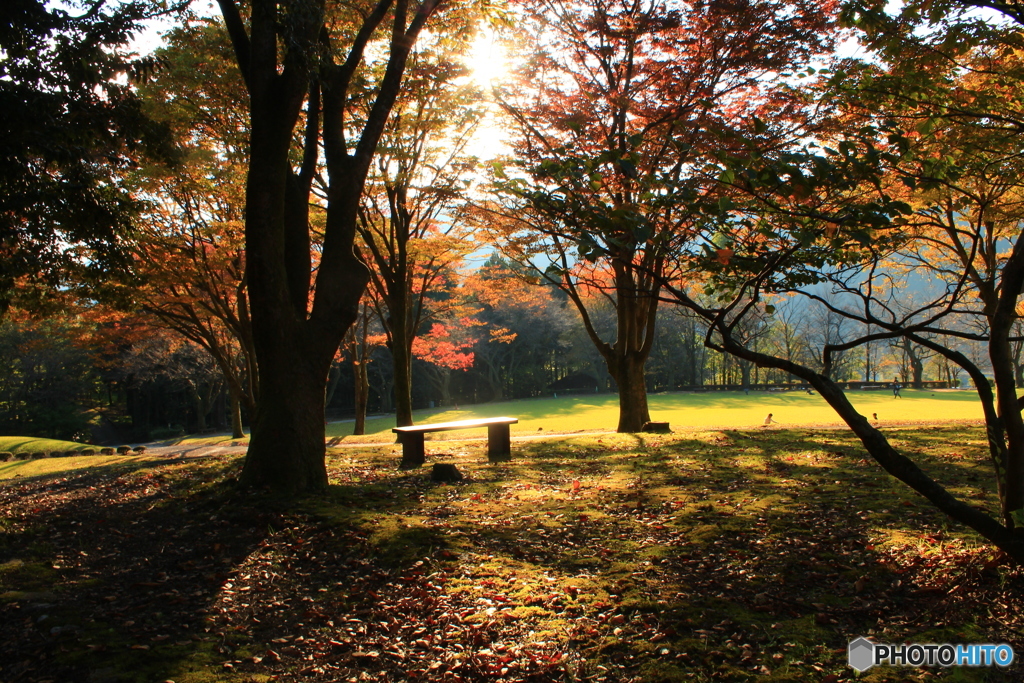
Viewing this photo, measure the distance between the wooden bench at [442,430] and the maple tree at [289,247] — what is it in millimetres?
2546

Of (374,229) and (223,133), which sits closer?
(223,133)

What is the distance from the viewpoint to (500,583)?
4.29 metres

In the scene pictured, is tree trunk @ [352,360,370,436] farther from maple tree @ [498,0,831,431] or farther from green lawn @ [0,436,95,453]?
maple tree @ [498,0,831,431]

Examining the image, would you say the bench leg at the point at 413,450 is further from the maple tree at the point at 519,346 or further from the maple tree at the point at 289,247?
the maple tree at the point at 519,346

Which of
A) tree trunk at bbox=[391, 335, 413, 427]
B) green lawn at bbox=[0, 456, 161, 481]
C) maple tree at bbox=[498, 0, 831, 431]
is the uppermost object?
maple tree at bbox=[498, 0, 831, 431]

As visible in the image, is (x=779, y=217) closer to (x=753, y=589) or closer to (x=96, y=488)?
(x=753, y=589)

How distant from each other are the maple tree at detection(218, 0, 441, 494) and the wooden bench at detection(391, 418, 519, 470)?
100 inches

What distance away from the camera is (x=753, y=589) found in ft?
13.2

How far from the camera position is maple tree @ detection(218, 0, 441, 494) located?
6.23 m

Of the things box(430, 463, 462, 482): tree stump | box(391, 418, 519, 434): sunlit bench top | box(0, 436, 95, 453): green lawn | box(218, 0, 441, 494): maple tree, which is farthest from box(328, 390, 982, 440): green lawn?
box(218, 0, 441, 494): maple tree

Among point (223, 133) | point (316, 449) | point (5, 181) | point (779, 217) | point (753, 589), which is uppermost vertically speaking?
point (223, 133)

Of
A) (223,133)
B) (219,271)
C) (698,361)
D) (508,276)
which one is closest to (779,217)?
(223,133)

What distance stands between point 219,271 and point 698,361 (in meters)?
47.9

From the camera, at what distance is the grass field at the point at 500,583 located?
326cm
